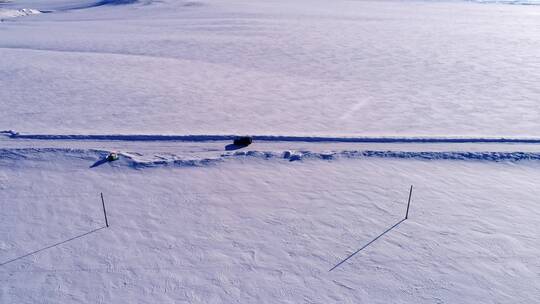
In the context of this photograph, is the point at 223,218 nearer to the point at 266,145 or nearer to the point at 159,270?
the point at 159,270

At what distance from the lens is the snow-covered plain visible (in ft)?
18.2

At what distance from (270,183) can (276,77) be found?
293 inches

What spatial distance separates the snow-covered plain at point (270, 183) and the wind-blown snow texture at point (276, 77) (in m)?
0.10

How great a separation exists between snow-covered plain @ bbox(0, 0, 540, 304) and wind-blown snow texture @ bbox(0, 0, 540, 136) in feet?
0.34

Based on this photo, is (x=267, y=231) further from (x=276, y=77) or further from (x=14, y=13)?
(x=14, y=13)

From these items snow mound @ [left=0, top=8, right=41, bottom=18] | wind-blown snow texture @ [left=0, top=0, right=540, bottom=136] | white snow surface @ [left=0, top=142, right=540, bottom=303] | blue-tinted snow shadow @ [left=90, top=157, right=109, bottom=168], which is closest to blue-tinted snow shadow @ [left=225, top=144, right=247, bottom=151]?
white snow surface @ [left=0, top=142, right=540, bottom=303]

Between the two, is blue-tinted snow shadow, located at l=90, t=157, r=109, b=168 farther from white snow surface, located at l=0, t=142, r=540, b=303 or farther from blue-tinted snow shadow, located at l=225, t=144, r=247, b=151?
blue-tinted snow shadow, located at l=225, t=144, r=247, b=151

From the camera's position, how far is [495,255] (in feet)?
19.3

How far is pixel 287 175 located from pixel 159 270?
314 cm

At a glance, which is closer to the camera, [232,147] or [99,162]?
[99,162]

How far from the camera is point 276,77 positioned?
14.5m

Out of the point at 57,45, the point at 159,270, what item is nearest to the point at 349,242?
the point at 159,270

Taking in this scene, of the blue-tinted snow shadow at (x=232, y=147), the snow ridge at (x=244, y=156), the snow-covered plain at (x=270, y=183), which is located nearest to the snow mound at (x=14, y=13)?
the snow-covered plain at (x=270, y=183)

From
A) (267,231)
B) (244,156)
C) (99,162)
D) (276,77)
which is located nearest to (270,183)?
(244,156)
